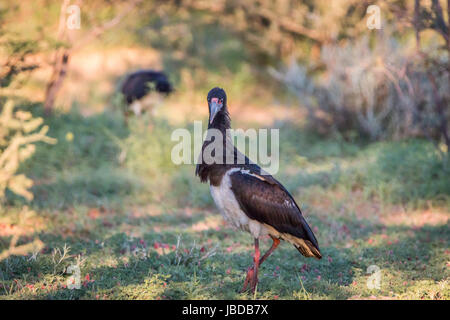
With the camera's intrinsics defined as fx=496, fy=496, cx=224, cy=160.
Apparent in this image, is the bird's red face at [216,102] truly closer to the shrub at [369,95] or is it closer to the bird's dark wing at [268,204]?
the bird's dark wing at [268,204]

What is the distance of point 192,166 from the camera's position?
8.38 metres

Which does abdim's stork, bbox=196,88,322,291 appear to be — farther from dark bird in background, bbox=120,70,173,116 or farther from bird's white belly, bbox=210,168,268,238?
dark bird in background, bbox=120,70,173,116

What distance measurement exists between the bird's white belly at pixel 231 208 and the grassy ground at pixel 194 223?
0.53 meters

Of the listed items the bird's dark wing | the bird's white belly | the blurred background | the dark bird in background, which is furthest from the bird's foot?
the dark bird in background

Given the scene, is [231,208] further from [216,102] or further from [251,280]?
[216,102]

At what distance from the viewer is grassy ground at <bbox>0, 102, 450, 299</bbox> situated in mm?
4426

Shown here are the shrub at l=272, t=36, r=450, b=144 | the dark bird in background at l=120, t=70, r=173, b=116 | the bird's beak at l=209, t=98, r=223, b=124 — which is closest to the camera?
the bird's beak at l=209, t=98, r=223, b=124

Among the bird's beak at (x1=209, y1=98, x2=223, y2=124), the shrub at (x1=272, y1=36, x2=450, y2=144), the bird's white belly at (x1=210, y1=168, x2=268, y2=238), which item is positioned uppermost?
→ the shrub at (x1=272, y1=36, x2=450, y2=144)

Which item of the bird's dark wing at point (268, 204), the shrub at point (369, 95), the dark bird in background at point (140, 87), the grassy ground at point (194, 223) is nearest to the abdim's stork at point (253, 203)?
the bird's dark wing at point (268, 204)

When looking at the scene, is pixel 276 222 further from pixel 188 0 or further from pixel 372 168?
pixel 188 0

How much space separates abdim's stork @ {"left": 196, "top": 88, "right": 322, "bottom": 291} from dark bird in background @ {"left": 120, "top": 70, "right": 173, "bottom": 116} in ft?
17.0

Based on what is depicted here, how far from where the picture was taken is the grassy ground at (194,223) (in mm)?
4426
